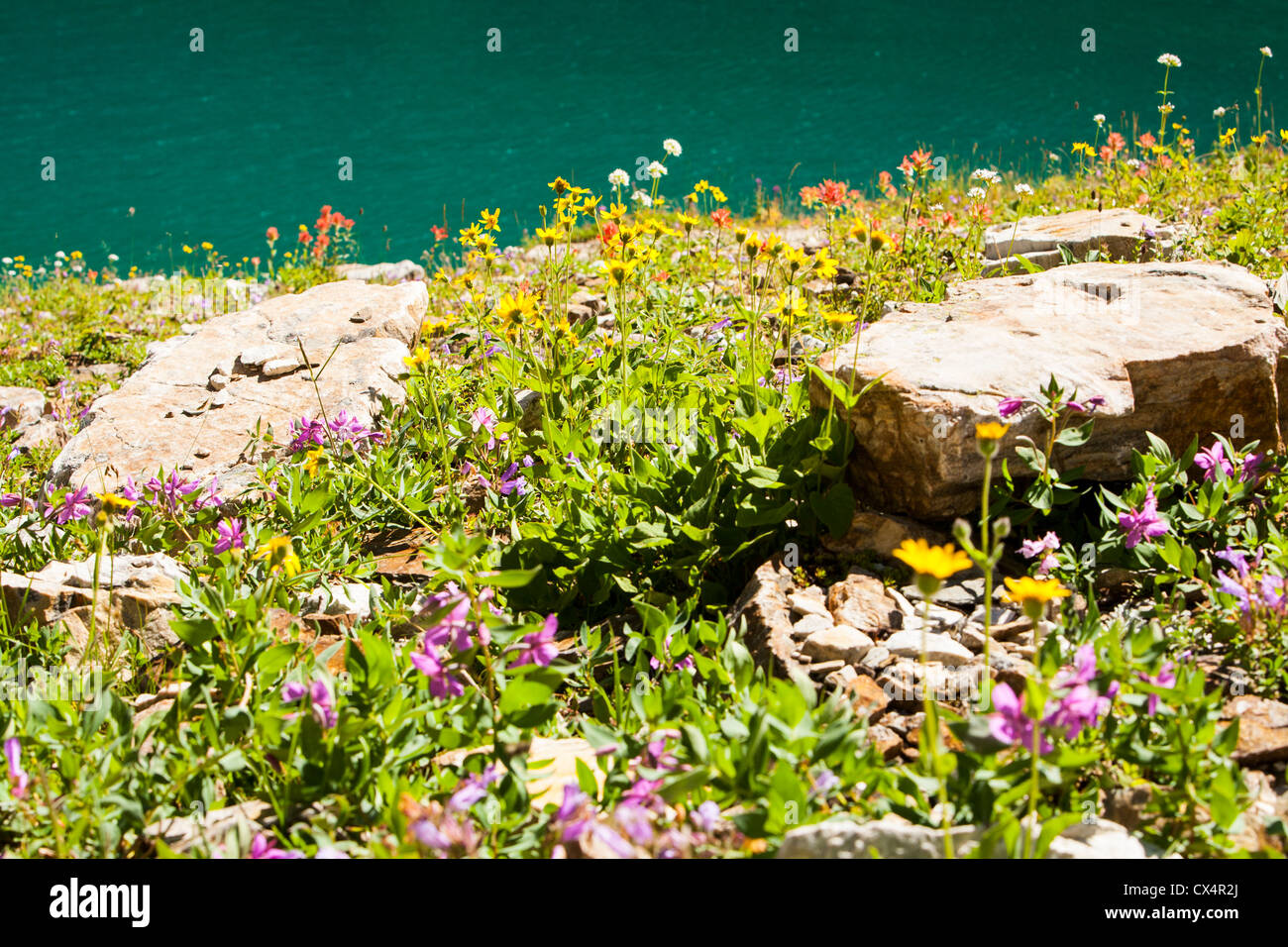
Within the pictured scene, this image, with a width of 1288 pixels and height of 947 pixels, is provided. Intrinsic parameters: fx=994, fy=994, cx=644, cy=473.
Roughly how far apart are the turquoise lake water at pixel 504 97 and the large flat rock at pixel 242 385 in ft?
16.8

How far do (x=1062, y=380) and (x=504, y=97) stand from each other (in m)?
12.0

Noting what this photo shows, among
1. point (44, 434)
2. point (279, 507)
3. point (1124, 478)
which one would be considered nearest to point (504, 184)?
point (44, 434)

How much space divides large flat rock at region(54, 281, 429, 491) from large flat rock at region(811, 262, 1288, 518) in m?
1.84

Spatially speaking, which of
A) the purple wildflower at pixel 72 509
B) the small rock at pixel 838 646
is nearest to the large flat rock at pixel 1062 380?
the small rock at pixel 838 646

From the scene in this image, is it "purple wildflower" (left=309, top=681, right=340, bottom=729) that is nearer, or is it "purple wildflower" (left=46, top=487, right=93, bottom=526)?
"purple wildflower" (left=309, top=681, right=340, bottom=729)

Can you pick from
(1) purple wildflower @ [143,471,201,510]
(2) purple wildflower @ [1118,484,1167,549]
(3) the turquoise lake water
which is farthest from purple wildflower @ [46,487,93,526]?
(3) the turquoise lake water

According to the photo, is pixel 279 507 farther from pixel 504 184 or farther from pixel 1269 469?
pixel 504 184

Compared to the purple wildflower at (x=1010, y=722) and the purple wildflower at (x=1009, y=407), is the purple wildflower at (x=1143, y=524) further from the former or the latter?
the purple wildflower at (x=1010, y=722)

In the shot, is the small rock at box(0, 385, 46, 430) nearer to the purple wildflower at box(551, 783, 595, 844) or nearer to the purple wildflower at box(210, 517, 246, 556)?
the purple wildflower at box(210, 517, 246, 556)

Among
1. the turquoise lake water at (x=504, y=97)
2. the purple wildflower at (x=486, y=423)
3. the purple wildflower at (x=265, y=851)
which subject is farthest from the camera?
the turquoise lake water at (x=504, y=97)

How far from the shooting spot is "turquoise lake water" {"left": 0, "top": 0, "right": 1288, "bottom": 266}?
10883mm

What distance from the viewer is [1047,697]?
4.91ft

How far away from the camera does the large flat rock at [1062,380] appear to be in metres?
2.38
